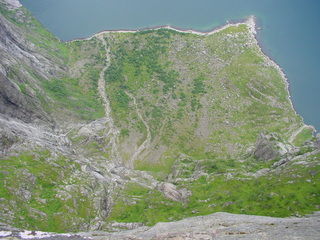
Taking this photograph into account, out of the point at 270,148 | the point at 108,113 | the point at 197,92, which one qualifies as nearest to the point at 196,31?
the point at 197,92

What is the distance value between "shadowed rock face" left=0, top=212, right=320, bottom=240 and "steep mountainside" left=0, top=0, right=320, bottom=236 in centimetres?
1902

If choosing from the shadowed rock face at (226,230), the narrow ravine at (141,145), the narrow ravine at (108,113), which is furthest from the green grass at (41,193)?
the narrow ravine at (141,145)

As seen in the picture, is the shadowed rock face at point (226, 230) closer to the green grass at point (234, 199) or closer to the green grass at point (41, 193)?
the green grass at point (234, 199)

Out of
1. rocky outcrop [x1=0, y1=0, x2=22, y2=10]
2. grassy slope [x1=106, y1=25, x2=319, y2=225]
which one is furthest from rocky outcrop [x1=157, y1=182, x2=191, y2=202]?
rocky outcrop [x1=0, y1=0, x2=22, y2=10]

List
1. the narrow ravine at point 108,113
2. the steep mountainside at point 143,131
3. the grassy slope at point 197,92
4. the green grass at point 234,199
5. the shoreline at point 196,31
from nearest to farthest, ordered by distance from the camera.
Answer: the green grass at point 234,199 < the steep mountainside at point 143,131 < the narrow ravine at point 108,113 < the grassy slope at point 197,92 < the shoreline at point 196,31

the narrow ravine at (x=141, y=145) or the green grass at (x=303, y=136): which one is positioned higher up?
the green grass at (x=303, y=136)

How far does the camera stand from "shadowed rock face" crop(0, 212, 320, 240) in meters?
40.4

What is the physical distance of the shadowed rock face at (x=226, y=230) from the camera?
40.4 m

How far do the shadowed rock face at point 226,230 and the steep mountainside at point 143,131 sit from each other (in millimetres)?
19018

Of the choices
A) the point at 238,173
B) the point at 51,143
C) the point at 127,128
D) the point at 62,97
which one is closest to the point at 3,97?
the point at 51,143

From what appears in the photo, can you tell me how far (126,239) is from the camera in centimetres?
4869

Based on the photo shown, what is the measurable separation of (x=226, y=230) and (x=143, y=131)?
286 ft

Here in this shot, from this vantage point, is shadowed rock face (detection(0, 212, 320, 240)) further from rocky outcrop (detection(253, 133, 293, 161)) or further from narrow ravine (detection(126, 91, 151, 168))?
narrow ravine (detection(126, 91, 151, 168))

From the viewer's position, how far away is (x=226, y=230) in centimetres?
4625
